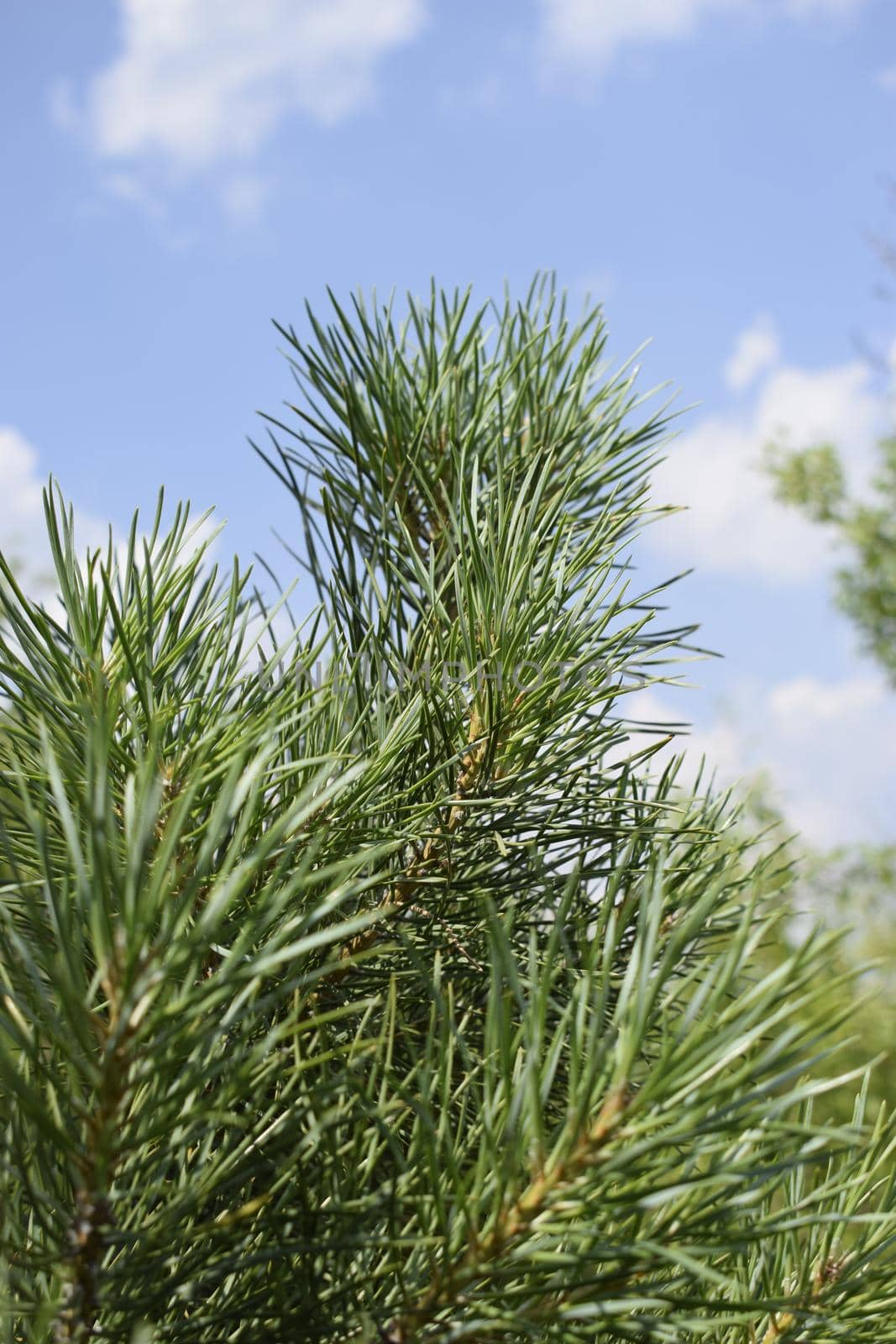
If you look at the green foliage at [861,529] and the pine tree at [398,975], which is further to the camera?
the green foliage at [861,529]

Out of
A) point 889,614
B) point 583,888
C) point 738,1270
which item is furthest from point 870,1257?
point 889,614

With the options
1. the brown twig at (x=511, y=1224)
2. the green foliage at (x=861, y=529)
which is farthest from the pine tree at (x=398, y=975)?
the green foliage at (x=861, y=529)

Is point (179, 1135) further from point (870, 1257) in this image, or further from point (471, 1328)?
point (870, 1257)

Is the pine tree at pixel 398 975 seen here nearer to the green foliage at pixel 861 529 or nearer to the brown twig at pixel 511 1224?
the brown twig at pixel 511 1224

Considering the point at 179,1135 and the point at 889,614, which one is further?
the point at 889,614

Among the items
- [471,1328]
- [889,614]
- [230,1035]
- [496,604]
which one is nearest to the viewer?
[471,1328]

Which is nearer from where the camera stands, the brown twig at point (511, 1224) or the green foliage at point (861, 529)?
the brown twig at point (511, 1224)

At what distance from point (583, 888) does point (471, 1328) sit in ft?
0.88

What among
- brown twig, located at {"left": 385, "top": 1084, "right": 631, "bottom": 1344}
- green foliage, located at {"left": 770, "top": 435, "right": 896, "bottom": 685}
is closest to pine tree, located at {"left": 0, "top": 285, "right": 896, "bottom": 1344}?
brown twig, located at {"left": 385, "top": 1084, "right": 631, "bottom": 1344}

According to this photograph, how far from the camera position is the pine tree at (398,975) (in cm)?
33

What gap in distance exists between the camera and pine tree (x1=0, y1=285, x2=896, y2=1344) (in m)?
0.33

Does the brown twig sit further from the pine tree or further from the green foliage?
the green foliage

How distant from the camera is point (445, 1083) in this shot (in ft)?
1.25

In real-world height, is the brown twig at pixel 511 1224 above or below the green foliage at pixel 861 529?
below
